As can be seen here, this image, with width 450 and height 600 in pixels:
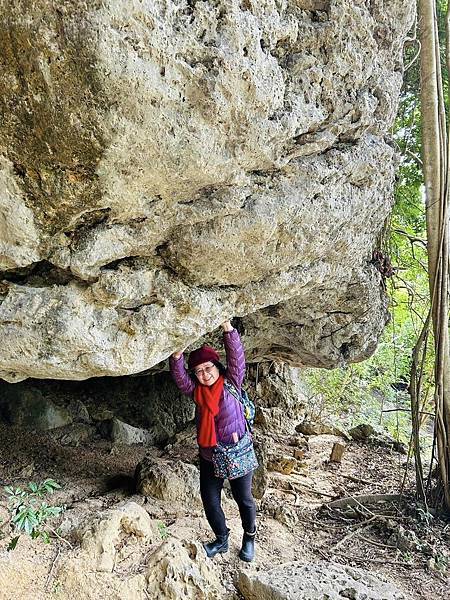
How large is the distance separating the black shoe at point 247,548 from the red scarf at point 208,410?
61 cm

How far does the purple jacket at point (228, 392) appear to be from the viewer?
2.67 m

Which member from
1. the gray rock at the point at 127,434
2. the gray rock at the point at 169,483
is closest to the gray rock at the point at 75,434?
the gray rock at the point at 127,434

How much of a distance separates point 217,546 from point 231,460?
0.54 meters

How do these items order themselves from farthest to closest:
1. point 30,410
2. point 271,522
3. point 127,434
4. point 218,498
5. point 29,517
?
point 127,434, point 30,410, point 271,522, point 218,498, point 29,517

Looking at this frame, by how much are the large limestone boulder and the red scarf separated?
31cm

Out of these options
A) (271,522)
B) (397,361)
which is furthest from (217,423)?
(397,361)

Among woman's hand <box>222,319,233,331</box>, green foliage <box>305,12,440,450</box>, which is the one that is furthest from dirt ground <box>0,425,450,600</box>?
green foliage <box>305,12,440,450</box>

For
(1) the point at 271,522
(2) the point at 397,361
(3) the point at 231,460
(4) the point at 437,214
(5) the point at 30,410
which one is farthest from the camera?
(2) the point at 397,361

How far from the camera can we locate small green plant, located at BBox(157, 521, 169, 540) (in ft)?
8.90

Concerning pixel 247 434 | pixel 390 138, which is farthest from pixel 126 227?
pixel 390 138

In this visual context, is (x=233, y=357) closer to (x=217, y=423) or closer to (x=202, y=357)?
(x=202, y=357)

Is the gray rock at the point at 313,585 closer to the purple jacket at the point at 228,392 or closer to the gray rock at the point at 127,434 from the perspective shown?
the purple jacket at the point at 228,392

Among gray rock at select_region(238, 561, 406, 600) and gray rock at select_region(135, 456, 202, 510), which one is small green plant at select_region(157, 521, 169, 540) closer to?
gray rock at select_region(135, 456, 202, 510)

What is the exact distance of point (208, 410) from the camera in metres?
2.66
